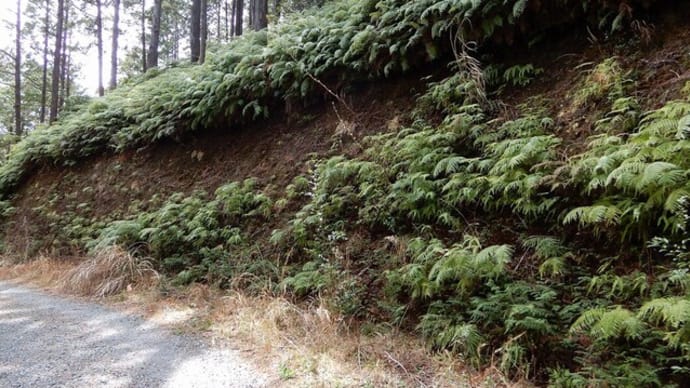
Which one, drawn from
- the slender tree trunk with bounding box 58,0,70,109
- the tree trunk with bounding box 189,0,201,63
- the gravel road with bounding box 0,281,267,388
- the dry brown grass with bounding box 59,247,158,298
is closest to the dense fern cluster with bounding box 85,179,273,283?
the dry brown grass with bounding box 59,247,158,298

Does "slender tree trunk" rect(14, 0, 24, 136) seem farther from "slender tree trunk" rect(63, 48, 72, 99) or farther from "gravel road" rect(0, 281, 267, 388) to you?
"gravel road" rect(0, 281, 267, 388)

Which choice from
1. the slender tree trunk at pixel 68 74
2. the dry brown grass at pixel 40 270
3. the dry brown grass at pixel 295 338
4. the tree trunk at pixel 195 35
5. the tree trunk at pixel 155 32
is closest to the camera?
the dry brown grass at pixel 295 338

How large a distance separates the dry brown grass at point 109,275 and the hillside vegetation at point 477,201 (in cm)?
32

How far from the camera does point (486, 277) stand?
3520 millimetres

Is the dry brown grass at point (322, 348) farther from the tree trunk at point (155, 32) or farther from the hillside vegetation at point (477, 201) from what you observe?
the tree trunk at point (155, 32)

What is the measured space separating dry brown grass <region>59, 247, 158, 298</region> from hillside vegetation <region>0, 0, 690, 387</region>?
32 cm

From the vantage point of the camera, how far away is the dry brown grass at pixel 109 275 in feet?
20.3

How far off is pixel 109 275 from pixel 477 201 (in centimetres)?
594

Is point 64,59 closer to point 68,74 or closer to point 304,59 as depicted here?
point 68,74

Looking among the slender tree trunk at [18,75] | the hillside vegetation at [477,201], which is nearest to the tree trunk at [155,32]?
the slender tree trunk at [18,75]

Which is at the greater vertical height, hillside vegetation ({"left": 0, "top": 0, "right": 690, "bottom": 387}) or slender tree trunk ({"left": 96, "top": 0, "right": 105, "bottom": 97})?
slender tree trunk ({"left": 96, "top": 0, "right": 105, "bottom": 97})

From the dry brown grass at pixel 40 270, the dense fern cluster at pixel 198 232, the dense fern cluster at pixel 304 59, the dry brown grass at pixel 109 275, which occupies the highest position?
the dense fern cluster at pixel 304 59

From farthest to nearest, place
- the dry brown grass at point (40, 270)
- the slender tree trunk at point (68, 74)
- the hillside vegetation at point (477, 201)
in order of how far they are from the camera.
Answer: the slender tree trunk at point (68, 74) → the dry brown grass at point (40, 270) → the hillside vegetation at point (477, 201)

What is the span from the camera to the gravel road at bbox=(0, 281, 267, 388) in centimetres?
307
